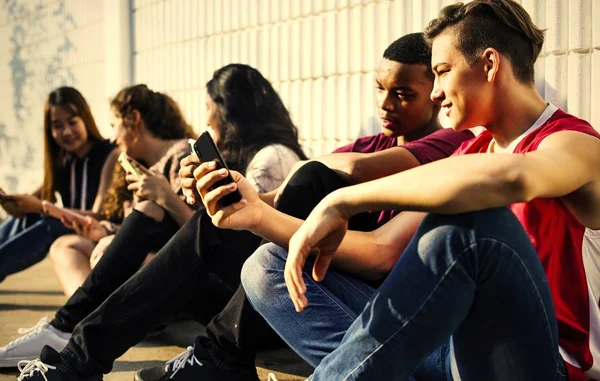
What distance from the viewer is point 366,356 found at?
179cm

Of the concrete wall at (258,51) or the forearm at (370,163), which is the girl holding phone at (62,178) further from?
the forearm at (370,163)

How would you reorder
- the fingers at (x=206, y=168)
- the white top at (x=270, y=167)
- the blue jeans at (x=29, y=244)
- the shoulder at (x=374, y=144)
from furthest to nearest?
1. the blue jeans at (x=29, y=244)
2. the white top at (x=270, y=167)
3. the shoulder at (x=374, y=144)
4. the fingers at (x=206, y=168)

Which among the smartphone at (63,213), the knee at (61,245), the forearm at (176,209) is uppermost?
the forearm at (176,209)

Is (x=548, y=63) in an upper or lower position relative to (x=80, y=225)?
upper

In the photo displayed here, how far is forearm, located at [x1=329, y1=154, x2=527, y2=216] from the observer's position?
1.67m

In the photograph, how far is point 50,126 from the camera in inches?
194

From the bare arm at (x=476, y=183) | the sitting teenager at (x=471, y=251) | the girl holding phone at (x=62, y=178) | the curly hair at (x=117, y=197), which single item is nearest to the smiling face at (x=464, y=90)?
the sitting teenager at (x=471, y=251)

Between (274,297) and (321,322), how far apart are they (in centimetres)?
15

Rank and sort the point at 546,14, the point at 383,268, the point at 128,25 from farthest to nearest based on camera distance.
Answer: the point at 128,25 → the point at 546,14 → the point at 383,268

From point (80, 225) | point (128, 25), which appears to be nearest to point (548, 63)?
point (80, 225)

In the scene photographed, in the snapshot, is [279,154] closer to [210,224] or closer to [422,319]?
[210,224]

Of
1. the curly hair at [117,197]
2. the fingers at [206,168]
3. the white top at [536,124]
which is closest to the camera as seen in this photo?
the white top at [536,124]

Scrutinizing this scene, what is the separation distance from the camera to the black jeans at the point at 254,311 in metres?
2.44

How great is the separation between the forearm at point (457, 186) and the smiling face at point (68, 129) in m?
3.41
